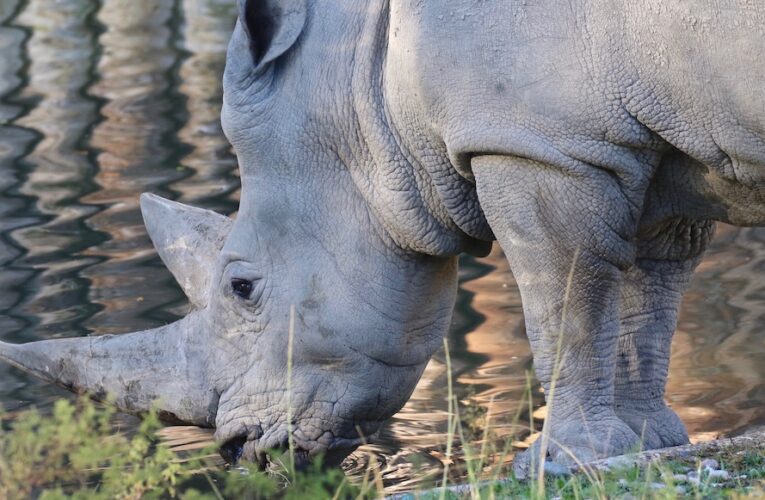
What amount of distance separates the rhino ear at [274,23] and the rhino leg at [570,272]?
987 mm

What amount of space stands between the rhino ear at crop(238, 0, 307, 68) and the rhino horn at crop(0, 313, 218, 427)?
1.23 metres

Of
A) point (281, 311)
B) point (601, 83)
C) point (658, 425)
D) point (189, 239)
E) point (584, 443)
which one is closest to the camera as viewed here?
point (601, 83)

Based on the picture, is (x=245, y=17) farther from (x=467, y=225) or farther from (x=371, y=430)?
(x=371, y=430)

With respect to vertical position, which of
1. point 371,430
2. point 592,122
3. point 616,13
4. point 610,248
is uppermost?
point 616,13

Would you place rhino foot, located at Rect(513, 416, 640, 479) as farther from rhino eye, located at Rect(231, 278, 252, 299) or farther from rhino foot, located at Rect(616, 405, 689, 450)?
rhino eye, located at Rect(231, 278, 252, 299)

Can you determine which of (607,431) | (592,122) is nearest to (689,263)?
(607,431)

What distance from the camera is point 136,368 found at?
21.5 feet

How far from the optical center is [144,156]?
12.6 meters

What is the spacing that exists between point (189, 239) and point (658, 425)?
6.96ft

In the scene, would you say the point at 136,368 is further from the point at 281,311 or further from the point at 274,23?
the point at 274,23

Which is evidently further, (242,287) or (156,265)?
(156,265)

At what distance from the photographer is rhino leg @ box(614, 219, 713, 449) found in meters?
6.41

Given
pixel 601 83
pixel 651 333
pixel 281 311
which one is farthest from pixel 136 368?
pixel 601 83

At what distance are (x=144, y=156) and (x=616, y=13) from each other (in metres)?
7.91
